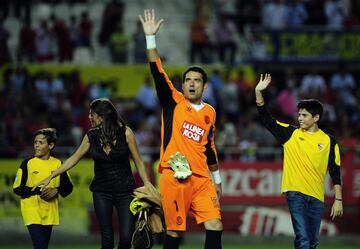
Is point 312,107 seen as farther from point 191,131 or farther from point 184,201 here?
point 184,201

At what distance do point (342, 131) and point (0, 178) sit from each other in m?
8.24

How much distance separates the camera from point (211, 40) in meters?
28.8

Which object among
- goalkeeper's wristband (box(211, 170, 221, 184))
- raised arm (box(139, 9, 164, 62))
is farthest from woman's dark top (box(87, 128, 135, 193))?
raised arm (box(139, 9, 164, 62))

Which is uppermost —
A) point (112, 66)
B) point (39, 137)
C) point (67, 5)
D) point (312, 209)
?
point (67, 5)

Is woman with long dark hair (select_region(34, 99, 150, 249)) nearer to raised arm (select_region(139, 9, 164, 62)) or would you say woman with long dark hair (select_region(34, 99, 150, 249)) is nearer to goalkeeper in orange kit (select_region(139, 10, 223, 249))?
goalkeeper in orange kit (select_region(139, 10, 223, 249))

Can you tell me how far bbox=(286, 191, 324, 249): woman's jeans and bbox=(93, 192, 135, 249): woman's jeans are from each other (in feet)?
6.64

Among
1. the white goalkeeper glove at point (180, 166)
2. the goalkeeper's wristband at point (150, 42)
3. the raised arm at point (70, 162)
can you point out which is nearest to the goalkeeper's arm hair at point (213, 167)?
the white goalkeeper glove at point (180, 166)

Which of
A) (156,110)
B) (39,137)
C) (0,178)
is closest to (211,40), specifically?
(156,110)

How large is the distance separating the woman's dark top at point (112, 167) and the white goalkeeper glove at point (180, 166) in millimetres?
891

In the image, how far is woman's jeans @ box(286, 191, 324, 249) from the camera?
42.3 ft

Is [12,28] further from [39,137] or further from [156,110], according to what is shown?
[39,137]

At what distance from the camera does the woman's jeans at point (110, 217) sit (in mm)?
12578

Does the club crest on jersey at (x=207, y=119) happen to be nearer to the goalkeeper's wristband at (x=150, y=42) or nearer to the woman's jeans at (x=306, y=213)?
the goalkeeper's wristband at (x=150, y=42)

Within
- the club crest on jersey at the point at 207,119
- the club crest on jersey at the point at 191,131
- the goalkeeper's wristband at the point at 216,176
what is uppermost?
the club crest on jersey at the point at 207,119
